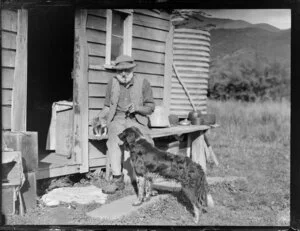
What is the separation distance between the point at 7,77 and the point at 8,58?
0.81ft

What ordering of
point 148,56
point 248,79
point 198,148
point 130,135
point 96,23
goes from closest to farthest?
point 130,135 → point 96,23 → point 148,56 → point 198,148 → point 248,79

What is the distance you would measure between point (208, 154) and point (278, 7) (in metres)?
2.71

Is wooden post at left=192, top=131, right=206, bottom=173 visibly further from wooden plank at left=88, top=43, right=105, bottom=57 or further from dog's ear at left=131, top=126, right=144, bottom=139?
wooden plank at left=88, top=43, right=105, bottom=57

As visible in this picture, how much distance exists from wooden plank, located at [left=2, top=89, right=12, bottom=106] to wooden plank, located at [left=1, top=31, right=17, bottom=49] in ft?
1.88

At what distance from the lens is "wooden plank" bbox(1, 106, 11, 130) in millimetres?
5469

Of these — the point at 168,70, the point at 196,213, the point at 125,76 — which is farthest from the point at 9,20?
the point at 196,213

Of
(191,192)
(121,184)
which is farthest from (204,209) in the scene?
(121,184)

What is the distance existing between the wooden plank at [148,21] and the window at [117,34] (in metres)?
0.09

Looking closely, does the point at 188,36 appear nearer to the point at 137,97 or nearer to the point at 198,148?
the point at 137,97

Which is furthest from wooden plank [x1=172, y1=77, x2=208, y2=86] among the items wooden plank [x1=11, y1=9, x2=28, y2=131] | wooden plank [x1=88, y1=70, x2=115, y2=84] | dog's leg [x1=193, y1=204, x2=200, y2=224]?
wooden plank [x1=11, y1=9, x2=28, y2=131]

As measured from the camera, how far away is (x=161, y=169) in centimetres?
548

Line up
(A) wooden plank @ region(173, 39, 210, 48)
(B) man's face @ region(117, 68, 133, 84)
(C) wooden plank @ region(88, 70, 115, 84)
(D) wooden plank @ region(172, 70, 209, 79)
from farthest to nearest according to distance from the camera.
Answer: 1. (D) wooden plank @ region(172, 70, 209, 79)
2. (A) wooden plank @ region(173, 39, 210, 48)
3. (C) wooden plank @ region(88, 70, 115, 84)
4. (B) man's face @ region(117, 68, 133, 84)

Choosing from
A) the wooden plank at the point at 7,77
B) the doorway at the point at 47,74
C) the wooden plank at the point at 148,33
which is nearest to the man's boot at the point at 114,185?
the doorway at the point at 47,74

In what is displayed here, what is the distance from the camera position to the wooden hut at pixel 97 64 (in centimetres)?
549
